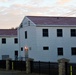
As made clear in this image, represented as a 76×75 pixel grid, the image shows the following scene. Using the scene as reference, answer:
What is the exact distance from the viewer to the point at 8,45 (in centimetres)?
7031

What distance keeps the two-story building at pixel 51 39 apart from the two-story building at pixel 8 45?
17701 mm

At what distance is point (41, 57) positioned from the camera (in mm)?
50188

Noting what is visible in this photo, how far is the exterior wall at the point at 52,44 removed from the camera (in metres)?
50.2

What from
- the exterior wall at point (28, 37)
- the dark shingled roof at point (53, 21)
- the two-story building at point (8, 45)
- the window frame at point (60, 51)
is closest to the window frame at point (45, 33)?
the dark shingled roof at point (53, 21)

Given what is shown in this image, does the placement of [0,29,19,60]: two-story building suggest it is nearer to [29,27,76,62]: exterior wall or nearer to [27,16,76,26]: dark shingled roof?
[27,16,76,26]: dark shingled roof

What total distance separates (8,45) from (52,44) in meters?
21.6

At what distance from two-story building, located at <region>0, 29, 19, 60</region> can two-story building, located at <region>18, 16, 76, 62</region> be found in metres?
17.7

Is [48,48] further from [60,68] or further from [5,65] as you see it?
[60,68]

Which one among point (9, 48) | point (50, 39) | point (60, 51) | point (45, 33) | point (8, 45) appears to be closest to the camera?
point (45, 33)

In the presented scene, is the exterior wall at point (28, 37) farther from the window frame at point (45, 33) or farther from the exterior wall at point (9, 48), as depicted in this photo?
the exterior wall at point (9, 48)

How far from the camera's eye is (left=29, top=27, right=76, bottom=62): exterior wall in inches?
1978

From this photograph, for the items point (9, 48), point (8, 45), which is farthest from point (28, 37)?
point (9, 48)

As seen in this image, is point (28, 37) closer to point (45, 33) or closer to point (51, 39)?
point (45, 33)

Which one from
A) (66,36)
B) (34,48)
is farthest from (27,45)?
(66,36)
